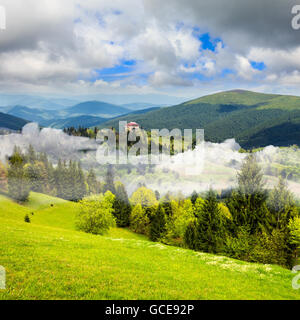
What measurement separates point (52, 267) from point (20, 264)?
239 centimetres

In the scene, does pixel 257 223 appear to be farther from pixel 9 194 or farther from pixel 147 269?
pixel 9 194

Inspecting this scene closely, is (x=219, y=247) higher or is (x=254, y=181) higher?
(x=254, y=181)

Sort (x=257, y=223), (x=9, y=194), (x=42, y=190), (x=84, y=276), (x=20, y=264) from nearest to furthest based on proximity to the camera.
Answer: (x=84, y=276) < (x=20, y=264) < (x=257, y=223) < (x=9, y=194) < (x=42, y=190)

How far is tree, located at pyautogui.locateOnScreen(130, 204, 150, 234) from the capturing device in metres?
96.0

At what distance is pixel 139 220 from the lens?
96500 mm

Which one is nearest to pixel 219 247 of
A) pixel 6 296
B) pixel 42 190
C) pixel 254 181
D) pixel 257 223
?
pixel 257 223

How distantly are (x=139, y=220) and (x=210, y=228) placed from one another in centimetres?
4554

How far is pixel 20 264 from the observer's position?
655 inches

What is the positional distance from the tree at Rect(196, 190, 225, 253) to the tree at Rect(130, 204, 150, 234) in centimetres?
4113

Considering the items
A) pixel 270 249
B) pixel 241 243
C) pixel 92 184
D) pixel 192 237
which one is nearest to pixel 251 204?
pixel 241 243

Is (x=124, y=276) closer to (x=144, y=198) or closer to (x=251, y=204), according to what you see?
(x=251, y=204)

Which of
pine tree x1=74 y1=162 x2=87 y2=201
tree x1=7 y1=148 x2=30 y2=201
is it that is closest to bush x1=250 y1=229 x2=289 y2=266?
tree x1=7 y1=148 x2=30 y2=201

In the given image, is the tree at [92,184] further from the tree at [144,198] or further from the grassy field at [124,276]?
the grassy field at [124,276]
